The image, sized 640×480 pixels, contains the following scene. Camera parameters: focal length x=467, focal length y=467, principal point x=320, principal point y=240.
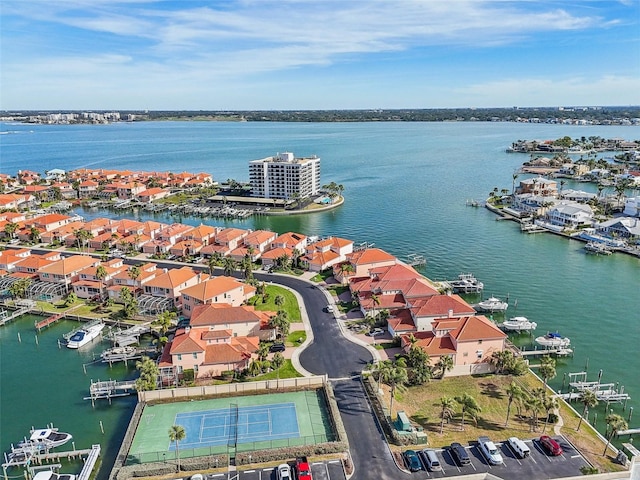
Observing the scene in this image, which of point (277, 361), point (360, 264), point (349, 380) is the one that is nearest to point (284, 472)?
point (349, 380)

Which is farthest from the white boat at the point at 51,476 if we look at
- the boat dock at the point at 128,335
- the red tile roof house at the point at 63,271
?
the red tile roof house at the point at 63,271

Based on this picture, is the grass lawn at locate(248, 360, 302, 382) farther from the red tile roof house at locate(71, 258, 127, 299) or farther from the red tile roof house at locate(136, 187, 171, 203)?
the red tile roof house at locate(136, 187, 171, 203)

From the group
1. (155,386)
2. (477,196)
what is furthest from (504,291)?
(477,196)

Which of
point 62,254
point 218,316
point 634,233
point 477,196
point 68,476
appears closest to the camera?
point 68,476

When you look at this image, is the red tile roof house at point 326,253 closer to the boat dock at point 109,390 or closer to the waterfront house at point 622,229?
the boat dock at point 109,390

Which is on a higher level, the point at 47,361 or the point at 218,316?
the point at 218,316

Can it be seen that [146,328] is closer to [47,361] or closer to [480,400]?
[47,361]
